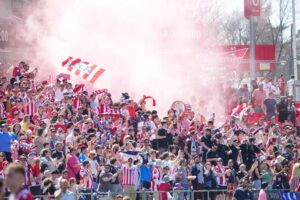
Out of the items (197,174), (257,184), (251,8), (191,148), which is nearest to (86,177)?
(197,174)

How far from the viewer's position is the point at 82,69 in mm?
33812

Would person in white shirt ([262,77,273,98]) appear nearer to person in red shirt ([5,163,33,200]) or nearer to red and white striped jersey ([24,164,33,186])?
red and white striped jersey ([24,164,33,186])

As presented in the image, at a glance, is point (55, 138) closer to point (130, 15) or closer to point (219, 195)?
point (219, 195)

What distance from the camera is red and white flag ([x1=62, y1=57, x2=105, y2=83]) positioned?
33.5 meters

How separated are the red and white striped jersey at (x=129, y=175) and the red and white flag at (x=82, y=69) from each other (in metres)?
9.37

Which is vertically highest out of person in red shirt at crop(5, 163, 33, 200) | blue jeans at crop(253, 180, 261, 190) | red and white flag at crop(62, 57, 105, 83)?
red and white flag at crop(62, 57, 105, 83)

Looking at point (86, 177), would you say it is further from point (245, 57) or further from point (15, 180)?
point (245, 57)

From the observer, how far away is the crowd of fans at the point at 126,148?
2319 centimetres

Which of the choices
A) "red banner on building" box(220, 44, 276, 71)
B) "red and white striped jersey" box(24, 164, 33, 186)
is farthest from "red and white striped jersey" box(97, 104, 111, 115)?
"red banner on building" box(220, 44, 276, 71)

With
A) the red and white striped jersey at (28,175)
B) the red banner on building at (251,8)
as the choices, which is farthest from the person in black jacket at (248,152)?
the red banner on building at (251,8)

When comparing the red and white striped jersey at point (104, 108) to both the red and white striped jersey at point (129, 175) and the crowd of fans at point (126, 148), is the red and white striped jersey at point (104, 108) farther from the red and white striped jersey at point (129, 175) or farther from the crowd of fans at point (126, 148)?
the red and white striped jersey at point (129, 175)

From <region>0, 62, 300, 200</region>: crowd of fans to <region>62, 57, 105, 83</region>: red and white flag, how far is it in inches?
43.3

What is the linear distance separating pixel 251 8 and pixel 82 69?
11.6 m

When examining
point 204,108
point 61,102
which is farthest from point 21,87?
point 204,108
